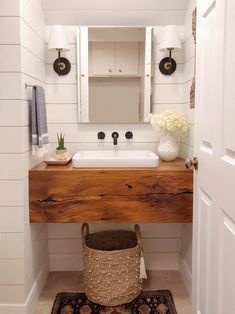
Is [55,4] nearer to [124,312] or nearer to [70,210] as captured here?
[70,210]

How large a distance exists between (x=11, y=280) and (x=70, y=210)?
55 cm

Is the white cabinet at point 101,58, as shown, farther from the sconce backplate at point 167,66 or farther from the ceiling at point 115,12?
the sconce backplate at point 167,66

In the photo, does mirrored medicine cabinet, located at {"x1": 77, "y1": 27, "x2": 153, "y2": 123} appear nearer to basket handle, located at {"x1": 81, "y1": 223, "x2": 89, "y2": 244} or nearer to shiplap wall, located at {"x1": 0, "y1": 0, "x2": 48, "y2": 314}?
shiplap wall, located at {"x1": 0, "y1": 0, "x2": 48, "y2": 314}

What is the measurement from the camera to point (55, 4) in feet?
7.70

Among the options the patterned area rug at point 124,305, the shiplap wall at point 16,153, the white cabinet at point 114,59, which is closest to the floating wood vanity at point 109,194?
the shiplap wall at point 16,153

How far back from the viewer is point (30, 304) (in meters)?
2.04

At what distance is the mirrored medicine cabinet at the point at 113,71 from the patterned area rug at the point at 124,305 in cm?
132

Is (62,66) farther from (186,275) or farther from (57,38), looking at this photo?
(186,275)

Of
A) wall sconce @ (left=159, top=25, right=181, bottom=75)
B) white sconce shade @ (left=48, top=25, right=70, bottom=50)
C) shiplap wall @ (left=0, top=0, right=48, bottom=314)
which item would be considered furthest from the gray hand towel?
wall sconce @ (left=159, top=25, right=181, bottom=75)

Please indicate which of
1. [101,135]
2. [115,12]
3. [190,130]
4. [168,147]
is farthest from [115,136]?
[115,12]

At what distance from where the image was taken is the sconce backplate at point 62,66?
2.47 m

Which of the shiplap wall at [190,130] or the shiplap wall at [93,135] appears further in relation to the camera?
the shiplap wall at [93,135]

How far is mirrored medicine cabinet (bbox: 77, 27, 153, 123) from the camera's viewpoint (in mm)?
2418

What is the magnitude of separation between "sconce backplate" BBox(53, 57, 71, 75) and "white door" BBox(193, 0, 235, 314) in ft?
3.84
